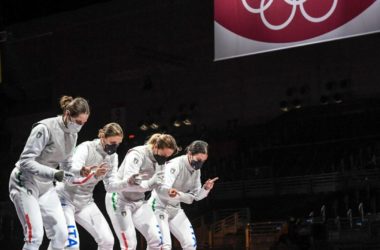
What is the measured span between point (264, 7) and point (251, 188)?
10.4 m

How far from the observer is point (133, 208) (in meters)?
6.58

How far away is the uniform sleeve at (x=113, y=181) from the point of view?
617 cm

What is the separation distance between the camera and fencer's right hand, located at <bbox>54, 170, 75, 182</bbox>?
16.4ft

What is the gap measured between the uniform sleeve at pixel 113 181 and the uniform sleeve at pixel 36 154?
1179 mm

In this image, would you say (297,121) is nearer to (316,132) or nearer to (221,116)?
(316,132)

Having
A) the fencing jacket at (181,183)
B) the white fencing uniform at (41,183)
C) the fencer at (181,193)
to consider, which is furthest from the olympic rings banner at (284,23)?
the white fencing uniform at (41,183)

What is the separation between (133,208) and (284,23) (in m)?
2.53

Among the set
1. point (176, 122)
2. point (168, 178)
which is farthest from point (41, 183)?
point (176, 122)

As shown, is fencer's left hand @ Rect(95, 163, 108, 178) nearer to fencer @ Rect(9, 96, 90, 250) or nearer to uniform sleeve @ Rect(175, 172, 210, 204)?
fencer @ Rect(9, 96, 90, 250)

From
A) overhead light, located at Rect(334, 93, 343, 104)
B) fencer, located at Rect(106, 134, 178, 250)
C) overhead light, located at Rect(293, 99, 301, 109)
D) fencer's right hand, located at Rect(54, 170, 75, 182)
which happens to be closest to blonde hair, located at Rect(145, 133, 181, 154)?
fencer, located at Rect(106, 134, 178, 250)

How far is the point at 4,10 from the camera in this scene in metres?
12.9

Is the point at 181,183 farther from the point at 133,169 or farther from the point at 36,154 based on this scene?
the point at 36,154

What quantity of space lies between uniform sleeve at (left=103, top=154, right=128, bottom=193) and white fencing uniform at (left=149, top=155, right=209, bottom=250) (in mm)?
619

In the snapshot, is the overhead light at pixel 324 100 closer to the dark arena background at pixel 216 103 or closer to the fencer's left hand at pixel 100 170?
the dark arena background at pixel 216 103
